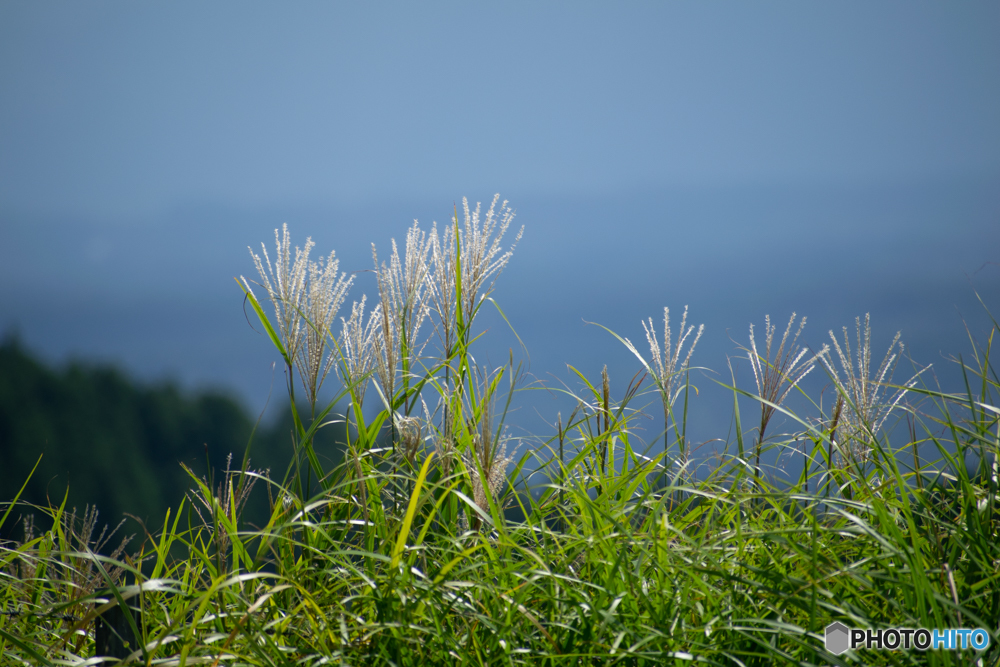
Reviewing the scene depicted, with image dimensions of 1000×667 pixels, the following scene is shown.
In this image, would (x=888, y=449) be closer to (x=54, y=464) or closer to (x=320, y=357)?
(x=320, y=357)

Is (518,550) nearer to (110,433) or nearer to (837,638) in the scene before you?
(837,638)

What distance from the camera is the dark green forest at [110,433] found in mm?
26281

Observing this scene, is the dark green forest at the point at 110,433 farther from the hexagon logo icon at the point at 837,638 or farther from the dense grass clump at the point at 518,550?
the hexagon logo icon at the point at 837,638

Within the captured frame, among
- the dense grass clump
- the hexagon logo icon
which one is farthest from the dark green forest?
the hexagon logo icon

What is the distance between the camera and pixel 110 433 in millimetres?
29109

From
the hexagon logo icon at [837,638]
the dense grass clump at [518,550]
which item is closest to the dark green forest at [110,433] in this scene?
the dense grass clump at [518,550]

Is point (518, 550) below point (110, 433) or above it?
above

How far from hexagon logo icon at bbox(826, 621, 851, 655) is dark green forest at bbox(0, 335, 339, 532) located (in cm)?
2555

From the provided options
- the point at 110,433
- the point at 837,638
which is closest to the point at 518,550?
the point at 837,638

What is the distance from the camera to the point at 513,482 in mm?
2051

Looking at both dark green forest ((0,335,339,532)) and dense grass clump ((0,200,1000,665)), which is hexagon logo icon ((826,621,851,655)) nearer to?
dense grass clump ((0,200,1000,665))

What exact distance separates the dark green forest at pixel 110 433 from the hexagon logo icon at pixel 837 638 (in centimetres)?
2555

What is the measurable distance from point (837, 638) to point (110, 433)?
3381 centimetres

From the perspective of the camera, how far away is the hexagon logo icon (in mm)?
1411
